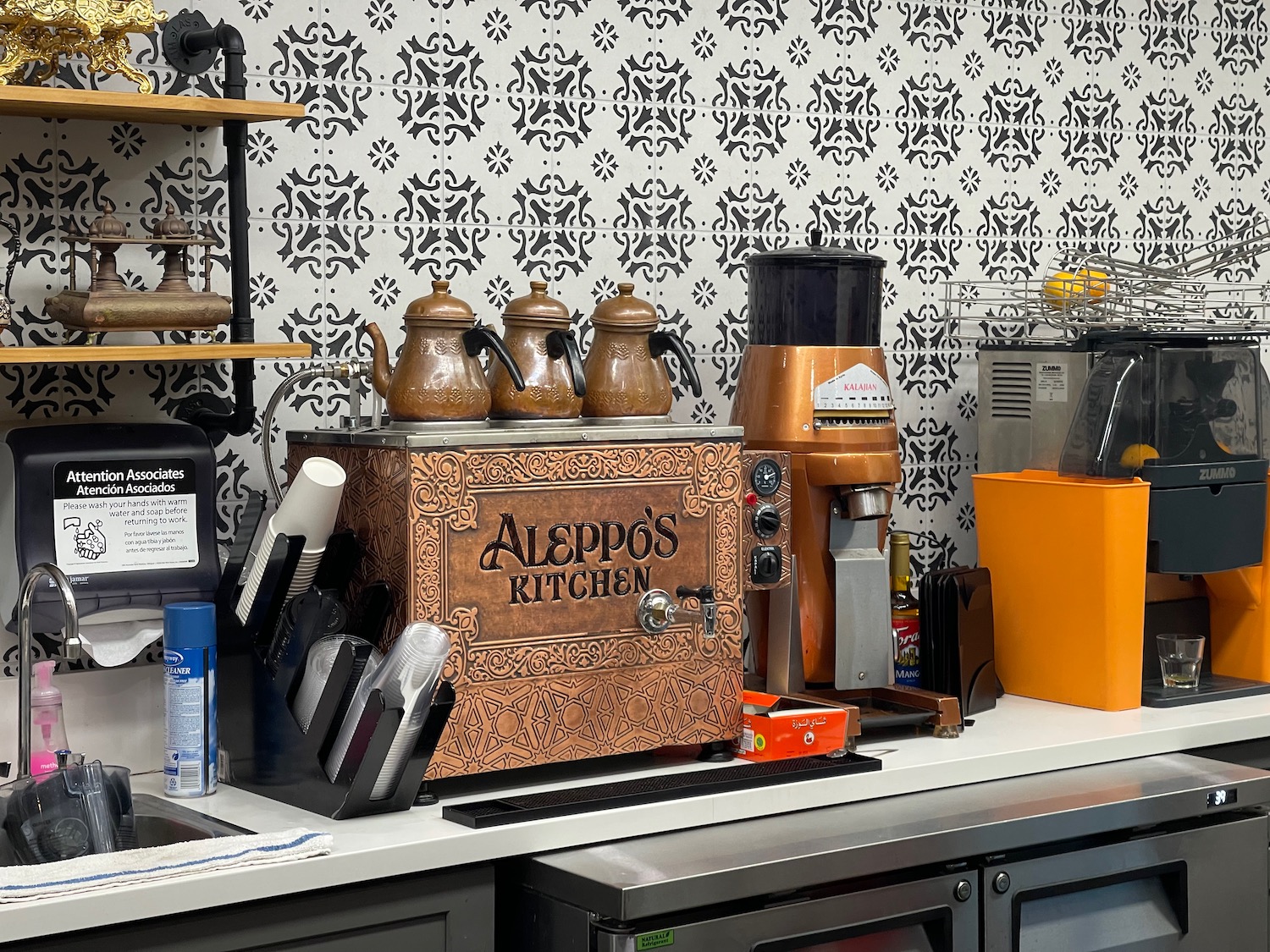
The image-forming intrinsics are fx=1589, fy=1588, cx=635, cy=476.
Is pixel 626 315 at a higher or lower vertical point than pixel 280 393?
higher

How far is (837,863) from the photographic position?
189 centimetres

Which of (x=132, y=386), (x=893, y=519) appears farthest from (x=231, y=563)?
(x=893, y=519)

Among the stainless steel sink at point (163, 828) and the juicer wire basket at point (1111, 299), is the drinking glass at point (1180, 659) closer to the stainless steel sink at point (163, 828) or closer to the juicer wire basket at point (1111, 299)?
the juicer wire basket at point (1111, 299)

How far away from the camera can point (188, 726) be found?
Answer: 6.57 feet

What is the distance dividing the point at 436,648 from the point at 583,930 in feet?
1.17

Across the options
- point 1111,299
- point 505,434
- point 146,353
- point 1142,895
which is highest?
point 1111,299

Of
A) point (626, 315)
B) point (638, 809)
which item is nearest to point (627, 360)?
point (626, 315)

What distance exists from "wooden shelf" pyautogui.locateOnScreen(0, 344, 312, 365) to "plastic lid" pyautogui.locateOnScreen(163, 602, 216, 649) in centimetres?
32

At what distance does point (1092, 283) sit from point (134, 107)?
180 cm

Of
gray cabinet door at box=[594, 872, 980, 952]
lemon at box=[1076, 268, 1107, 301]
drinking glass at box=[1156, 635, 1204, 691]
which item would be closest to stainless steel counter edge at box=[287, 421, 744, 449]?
gray cabinet door at box=[594, 872, 980, 952]

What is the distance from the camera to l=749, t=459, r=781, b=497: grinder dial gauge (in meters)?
2.29

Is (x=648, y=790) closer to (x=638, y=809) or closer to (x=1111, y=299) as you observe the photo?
(x=638, y=809)

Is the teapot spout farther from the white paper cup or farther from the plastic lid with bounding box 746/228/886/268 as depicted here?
the plastic lid with bounding box 746/228/886/268

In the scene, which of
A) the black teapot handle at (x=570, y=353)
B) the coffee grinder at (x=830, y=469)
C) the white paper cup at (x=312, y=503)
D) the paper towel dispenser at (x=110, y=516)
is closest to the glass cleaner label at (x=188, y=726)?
the paper towel dispenser at (x=110, y=516)
